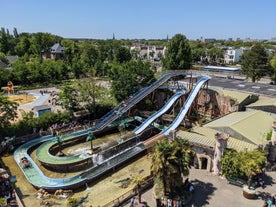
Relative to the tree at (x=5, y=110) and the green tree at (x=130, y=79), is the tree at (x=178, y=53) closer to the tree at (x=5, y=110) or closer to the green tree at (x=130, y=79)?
the green tree at (x=130, y=79)

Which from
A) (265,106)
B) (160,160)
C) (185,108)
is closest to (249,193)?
(160,160)

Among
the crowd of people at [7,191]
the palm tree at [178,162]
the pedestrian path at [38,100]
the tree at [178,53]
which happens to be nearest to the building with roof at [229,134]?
the palm tree at [178,162]

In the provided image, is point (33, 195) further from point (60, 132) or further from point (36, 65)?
point (36, 65)

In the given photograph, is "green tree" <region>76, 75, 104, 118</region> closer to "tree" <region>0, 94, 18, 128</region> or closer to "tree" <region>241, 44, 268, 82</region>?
"tree" <region>0, 94, 18, 128</region>

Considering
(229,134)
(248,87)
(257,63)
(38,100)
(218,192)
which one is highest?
(257,63)

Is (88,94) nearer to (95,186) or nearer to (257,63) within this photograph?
(95,186)

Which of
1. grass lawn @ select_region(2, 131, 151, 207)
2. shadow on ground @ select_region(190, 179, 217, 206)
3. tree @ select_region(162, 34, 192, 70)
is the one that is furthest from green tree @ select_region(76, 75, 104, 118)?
tree @ select_region(162, 34, 192, 70)
